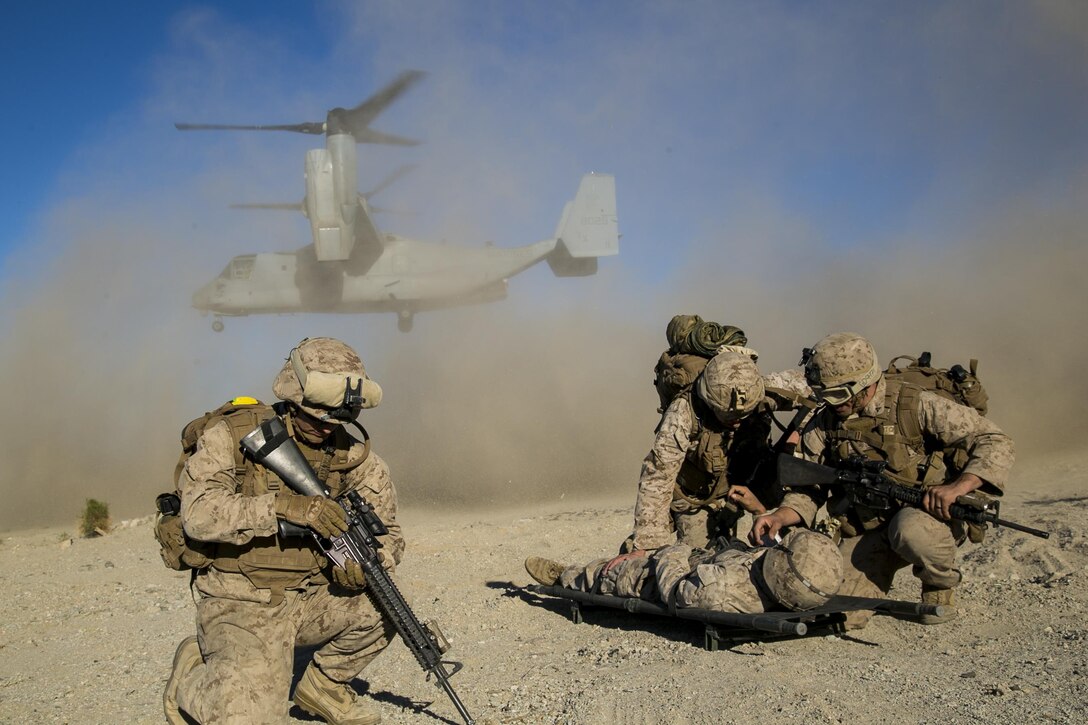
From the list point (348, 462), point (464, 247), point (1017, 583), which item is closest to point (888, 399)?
point (1017, 583)

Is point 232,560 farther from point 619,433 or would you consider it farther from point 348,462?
point 619,433

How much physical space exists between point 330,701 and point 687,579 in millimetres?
1730

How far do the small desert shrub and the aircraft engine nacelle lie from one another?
27.0ft

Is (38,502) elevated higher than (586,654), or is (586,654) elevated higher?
(586,654)

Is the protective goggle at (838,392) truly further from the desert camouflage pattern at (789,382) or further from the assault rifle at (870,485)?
the desert camouflage pattern at (789,382)

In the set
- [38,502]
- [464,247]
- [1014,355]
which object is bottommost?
[38,502]

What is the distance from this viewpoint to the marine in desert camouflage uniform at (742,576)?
13.0 feet

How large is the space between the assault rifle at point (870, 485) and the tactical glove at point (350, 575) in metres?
2.37

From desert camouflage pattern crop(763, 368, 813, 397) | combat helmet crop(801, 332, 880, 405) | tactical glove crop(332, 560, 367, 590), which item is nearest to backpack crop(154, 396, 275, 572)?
tactical glove crop(332, 560, 367, 590)

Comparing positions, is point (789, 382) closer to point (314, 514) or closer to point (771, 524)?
point (771, 524)

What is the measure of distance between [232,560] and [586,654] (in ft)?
5.88

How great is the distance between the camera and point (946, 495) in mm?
4211

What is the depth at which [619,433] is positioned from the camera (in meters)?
17.4

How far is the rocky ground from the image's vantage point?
332cm
